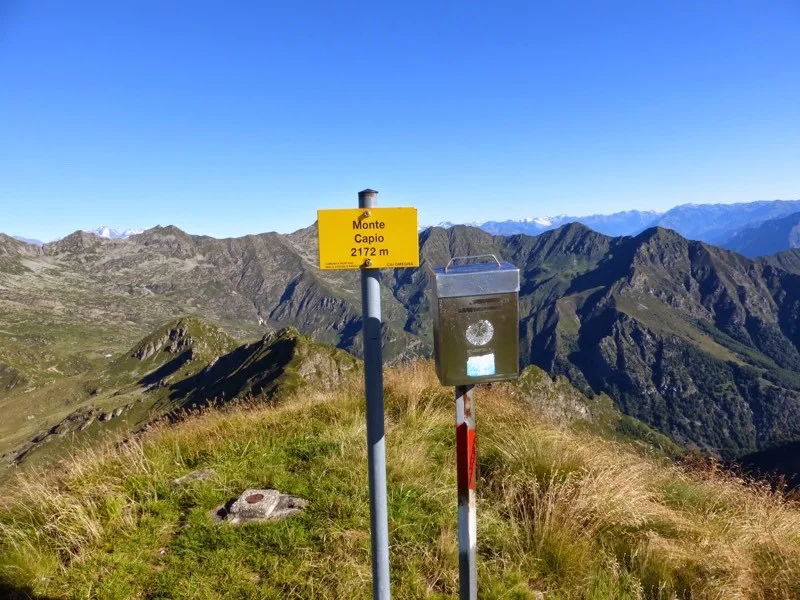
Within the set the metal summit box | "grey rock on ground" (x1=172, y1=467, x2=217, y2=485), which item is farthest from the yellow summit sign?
"grey rock on ground" (x1=172, y1=467, x2=217, y2=485)

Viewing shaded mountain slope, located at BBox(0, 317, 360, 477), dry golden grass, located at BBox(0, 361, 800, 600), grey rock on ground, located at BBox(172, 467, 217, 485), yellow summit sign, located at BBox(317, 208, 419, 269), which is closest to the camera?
yellow summit sign, located at BBox(317, 208, 419, 269)

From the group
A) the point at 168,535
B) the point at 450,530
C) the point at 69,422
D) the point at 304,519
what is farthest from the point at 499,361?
the point at 69,422

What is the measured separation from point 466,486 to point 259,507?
2767 millimetres

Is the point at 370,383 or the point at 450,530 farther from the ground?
the point at 370,383

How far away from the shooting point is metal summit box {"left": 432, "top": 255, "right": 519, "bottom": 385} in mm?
3027

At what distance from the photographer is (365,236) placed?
2.96 metres

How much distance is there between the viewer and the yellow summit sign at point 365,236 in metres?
2.92

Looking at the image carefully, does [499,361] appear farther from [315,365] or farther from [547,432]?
[315,365]

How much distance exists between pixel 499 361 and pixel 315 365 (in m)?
129

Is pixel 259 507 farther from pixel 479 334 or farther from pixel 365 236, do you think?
pixel 365 236

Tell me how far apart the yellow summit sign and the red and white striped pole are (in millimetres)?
1074

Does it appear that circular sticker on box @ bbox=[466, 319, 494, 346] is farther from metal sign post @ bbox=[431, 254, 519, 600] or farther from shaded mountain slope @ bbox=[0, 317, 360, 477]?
shaded mountain slope @ bbox=[0, 317, 360, 477]

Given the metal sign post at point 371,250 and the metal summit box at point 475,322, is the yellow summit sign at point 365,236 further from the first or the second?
→ the metal summit box at point 475,322

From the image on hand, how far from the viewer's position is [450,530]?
457 centimetres
